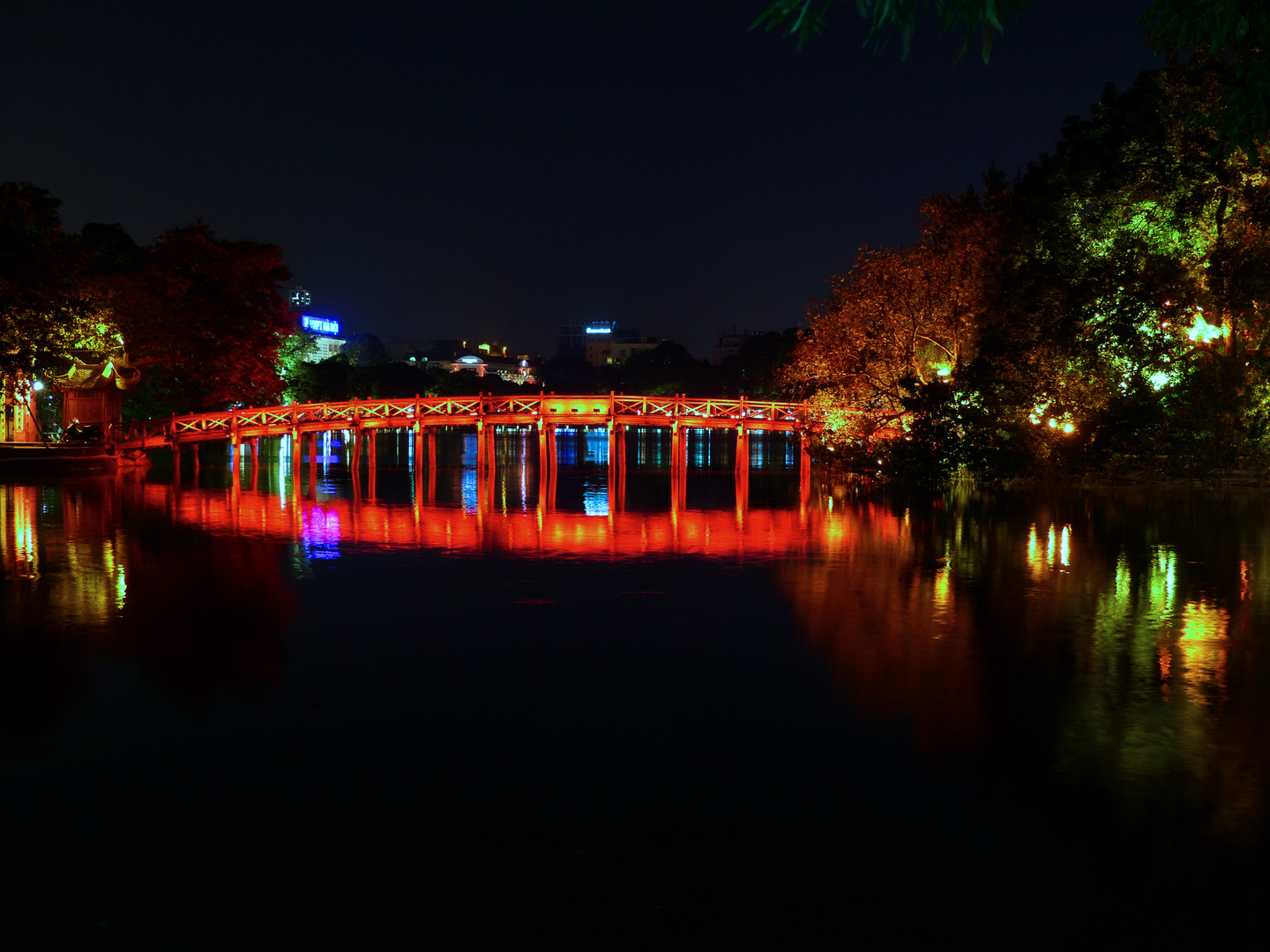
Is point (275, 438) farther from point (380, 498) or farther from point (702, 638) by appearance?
point (702, 638)

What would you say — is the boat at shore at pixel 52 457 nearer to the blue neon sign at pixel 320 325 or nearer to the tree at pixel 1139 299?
the tree at pixel 1139 299

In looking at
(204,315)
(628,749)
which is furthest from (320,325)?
(628,749)

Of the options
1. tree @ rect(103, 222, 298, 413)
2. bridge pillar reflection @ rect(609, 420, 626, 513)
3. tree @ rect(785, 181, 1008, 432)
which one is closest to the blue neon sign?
tree @ rect(103, 222, 298, 413)

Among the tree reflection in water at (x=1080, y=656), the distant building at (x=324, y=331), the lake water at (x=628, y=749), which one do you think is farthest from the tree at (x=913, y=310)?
the distant building at (x=324, y=331)

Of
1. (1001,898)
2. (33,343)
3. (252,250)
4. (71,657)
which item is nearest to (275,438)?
(252,250)

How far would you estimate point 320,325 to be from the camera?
168000mm

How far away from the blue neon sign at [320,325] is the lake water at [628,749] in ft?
506

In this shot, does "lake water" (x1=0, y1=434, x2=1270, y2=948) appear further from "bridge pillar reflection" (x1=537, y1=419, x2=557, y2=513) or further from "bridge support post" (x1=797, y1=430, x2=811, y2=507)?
"bridge support post" (x1=797, y1=430, x2=811, y2=507)

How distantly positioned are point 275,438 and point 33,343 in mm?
53642

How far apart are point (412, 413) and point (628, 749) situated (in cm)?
3981

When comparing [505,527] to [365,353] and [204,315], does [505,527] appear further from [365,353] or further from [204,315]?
[365,353]

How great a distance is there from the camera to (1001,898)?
531 cm

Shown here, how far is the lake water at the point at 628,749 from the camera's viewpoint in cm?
527

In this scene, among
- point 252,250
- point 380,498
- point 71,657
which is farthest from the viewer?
point 252,250
